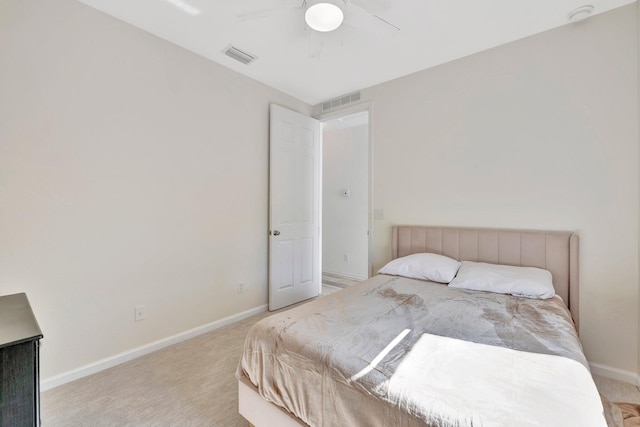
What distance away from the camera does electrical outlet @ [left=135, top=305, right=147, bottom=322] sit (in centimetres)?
230

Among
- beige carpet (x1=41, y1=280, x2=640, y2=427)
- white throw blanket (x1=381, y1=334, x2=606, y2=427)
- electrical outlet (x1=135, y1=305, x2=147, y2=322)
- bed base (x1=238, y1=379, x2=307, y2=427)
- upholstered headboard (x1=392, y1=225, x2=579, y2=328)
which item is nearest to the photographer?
white throw blanket (x1=381, y1=334, x2=606, y2=427)

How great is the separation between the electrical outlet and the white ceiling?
2.28 m

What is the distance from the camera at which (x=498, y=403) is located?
2.81 ft

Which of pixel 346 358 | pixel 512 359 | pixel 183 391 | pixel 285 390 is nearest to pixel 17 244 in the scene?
pixel 183 391

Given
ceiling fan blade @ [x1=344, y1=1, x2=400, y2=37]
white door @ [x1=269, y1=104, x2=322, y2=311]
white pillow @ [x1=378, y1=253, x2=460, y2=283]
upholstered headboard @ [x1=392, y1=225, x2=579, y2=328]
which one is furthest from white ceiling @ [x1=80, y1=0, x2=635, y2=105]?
white pillow @ [x1=378, y1=253, x2=460, y2=283]

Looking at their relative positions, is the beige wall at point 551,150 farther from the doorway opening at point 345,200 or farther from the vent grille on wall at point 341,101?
the doorway opening at point 345,200

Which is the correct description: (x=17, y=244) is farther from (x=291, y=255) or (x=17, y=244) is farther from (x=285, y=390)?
(x=291, y=255)

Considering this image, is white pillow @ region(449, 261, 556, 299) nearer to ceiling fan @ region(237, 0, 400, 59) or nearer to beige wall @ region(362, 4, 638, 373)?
beige wall @ region(362, 4, 638, 373)

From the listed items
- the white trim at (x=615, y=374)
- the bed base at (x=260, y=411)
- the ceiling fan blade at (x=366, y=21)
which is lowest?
the white trim at (x=615, y=374)

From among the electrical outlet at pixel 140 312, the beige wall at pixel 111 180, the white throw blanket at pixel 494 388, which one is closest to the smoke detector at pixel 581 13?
the white throw blanket at pixel 494 388

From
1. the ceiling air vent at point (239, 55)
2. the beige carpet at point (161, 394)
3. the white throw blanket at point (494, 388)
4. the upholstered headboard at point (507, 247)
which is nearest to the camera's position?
the white throw blanket at point (494, 388)

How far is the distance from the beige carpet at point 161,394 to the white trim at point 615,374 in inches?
1.9

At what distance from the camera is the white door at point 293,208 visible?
3.28m

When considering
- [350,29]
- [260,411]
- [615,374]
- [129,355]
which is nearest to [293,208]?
[350,29]
